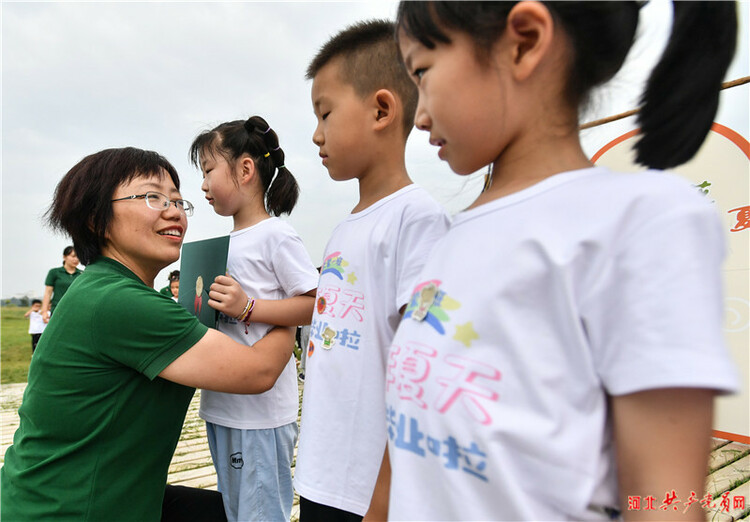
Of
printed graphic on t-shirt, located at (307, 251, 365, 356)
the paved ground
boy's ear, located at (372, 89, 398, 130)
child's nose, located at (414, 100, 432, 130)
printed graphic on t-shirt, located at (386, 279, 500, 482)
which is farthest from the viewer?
the paved ground

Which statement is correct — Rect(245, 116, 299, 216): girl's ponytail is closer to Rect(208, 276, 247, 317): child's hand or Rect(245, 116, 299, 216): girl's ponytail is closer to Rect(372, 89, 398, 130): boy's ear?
Rect(208, 276, 247, 317): child's hand

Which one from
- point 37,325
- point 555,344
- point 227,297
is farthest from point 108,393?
point 37,325

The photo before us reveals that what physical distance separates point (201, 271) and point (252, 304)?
10.4 inches

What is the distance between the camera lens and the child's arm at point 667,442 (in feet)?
1.68

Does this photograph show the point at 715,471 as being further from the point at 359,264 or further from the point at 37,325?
the point at 37,325

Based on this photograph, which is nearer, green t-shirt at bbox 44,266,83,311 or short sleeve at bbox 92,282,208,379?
short sleeve at bbox 92,282,208,379

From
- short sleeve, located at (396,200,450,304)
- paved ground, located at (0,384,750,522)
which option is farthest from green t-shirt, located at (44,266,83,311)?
short sleeve, located at (396,200,450,304)

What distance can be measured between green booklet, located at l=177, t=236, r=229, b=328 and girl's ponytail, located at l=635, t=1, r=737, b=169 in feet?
4.18

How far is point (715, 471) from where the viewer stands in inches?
114

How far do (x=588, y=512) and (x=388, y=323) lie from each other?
21.9 inches

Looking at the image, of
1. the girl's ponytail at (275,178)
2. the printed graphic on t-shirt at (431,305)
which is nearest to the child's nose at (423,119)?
the printed graphic on t-shirt at (431,305)

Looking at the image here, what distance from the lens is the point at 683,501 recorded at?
52 centimetres

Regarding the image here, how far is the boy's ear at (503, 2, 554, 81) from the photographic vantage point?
645mm

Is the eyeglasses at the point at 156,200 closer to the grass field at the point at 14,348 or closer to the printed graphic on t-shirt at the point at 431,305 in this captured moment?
the printed graphic on t-shirt at the point at 431,305
